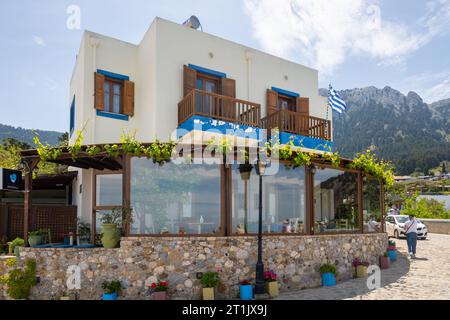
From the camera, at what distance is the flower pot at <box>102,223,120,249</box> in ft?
29.6

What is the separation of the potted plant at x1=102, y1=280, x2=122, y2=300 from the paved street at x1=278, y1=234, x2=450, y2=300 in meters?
3.55

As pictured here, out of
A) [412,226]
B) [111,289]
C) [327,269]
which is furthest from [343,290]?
→ [412,226]

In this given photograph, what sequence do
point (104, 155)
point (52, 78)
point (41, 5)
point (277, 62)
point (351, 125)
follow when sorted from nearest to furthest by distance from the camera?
point (104, 155) → point (41, 5) → point (52, 78) → point (277, 62) → point (351, 125)

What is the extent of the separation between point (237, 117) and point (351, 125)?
427 feet

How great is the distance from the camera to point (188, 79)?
13242 millimetres

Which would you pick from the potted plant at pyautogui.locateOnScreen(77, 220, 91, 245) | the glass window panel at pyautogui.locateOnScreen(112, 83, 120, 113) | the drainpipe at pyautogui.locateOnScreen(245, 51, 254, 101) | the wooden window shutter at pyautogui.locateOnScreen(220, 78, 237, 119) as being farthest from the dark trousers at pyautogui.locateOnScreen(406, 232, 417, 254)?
the glass window panel at pyautogui.locateOnScreen(112, 83, 120, 113)

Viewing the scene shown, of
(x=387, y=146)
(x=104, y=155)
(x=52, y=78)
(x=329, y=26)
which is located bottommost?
(x=104, y=155)

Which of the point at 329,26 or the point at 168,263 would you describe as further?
the point at 329,26

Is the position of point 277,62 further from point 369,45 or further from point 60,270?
point 60,270

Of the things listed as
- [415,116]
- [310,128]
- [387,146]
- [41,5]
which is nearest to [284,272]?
[310,128]

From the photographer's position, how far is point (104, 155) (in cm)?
961

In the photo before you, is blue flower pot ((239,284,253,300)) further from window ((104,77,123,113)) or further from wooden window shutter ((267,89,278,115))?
wooden window shutter ((267,89,278,115))

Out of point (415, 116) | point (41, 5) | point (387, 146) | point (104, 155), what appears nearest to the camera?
point (104, 155)

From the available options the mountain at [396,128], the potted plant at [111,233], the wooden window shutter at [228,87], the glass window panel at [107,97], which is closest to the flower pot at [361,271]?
the potted plant at [111,233]
